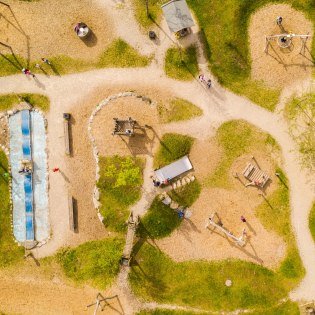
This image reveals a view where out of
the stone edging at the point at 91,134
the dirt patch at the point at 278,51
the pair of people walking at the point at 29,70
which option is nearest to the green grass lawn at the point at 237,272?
the dirt patch at the point at 278,51

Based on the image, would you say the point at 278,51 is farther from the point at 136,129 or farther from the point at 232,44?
the point at 136,129

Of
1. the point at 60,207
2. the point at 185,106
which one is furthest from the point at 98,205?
the point at 185,106

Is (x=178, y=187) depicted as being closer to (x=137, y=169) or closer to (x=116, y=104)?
(x=137, y=169)

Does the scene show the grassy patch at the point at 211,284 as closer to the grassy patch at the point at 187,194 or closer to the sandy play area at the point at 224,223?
the sandy play area at the point at 224,223

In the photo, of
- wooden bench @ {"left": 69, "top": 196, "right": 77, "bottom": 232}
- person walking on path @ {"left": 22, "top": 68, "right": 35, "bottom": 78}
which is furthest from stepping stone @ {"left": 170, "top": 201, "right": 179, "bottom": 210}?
person walking on path @ {"left": 22, "top": 68, "right": 35, "bottom": 78}

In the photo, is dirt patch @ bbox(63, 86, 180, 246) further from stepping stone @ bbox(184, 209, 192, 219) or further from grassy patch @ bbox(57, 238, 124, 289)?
stepping stone @ bbox(184, 209, 192, 219)

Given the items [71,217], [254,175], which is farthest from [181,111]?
[71,217]
